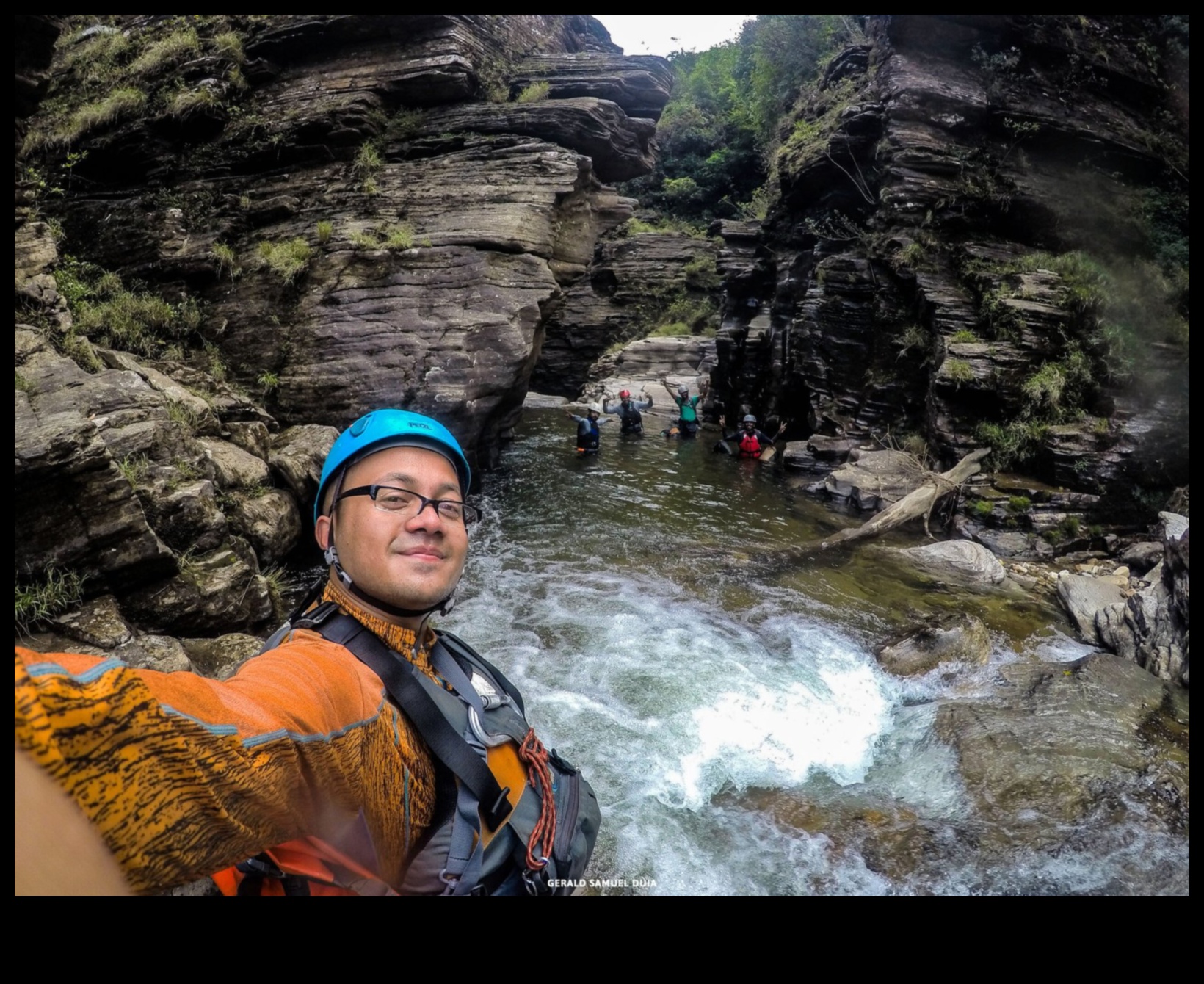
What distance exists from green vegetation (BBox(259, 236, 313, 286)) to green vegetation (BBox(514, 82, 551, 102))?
6.11m

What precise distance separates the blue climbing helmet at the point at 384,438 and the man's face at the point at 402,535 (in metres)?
0.03

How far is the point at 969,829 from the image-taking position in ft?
12.3

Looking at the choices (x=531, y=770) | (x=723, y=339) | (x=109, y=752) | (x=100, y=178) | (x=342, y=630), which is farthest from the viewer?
(x=723, y=339)

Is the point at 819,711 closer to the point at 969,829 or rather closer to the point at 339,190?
the point at 969,829

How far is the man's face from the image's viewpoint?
1.72m

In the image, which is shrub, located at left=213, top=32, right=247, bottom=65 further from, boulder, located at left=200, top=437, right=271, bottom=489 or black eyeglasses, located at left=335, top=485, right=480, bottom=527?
black eyeglasses, located at left=335, top=485, right=480, bottom=527

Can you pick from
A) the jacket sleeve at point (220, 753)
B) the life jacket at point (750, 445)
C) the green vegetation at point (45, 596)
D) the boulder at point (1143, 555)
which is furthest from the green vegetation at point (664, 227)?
the jacket sleeve at point (220, 753)

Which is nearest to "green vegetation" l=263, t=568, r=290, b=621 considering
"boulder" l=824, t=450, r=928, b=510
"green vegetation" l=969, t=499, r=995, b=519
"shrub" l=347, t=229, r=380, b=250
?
"shrub" l=347, t=229, r=380, b=250

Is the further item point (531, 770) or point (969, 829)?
point (969, 829)

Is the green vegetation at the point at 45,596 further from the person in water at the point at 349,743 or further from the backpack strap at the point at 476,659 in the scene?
the backpack strap at the point at 476,659

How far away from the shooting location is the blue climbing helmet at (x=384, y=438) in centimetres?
191

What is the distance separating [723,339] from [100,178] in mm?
18568
